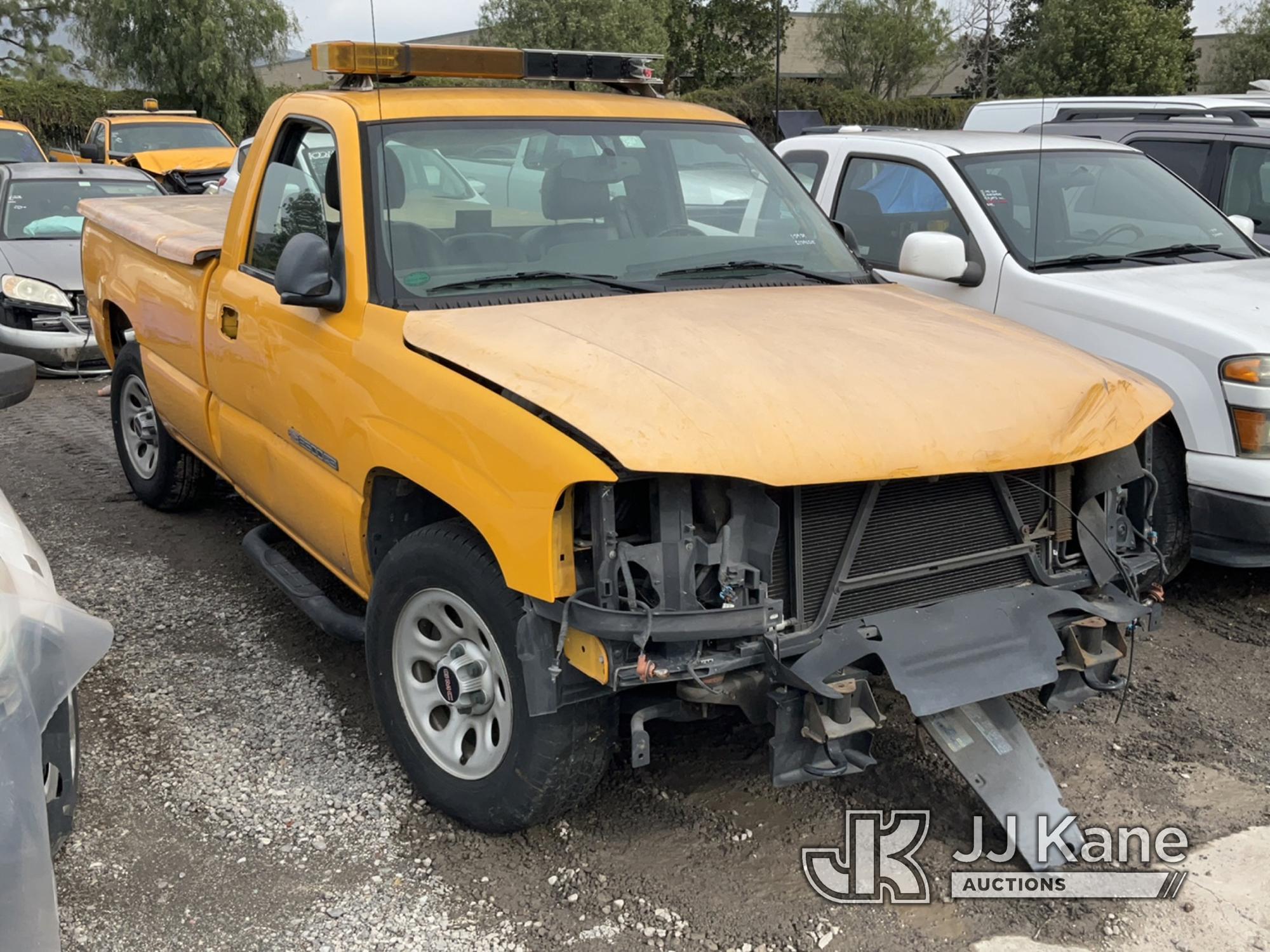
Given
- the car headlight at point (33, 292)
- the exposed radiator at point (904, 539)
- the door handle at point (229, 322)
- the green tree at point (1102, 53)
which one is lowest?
the car headlight at point (33, 292)

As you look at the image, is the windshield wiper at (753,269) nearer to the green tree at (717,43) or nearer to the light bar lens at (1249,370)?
the light bar lens at (1249,370)

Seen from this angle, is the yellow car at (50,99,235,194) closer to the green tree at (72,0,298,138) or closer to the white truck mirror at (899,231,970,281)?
the green tree at (72,0,298,138)

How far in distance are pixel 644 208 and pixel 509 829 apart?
2.13 metres

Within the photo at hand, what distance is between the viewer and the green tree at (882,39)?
42.5 metres

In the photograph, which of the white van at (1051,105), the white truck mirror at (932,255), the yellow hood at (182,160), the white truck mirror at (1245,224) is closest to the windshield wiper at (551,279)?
the white truck mirror at (932,255)

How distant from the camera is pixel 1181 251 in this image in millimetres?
5910

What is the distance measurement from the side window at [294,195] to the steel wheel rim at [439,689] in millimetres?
1386

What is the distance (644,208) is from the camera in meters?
4.16

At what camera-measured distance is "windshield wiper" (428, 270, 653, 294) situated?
3.71 m

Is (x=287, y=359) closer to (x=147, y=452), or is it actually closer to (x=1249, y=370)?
(x=147, y=452)

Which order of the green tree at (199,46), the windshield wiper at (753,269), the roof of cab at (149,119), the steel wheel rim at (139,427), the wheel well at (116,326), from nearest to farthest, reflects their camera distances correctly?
the windshield wiper at (753,269) → the steel wheel rim at (139,427) → the wheel well at (116,326) → the roof of cab at (149,119) → the green tree at (199,46)

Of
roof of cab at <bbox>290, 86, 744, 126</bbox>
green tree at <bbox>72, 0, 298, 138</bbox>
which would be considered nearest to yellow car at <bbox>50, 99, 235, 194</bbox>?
green tree at <bbox>72, 0, 298, 138</bbox>

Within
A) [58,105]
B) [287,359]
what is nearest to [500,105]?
[287,359]

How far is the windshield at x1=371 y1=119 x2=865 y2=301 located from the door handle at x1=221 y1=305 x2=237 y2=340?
3.53 feet
